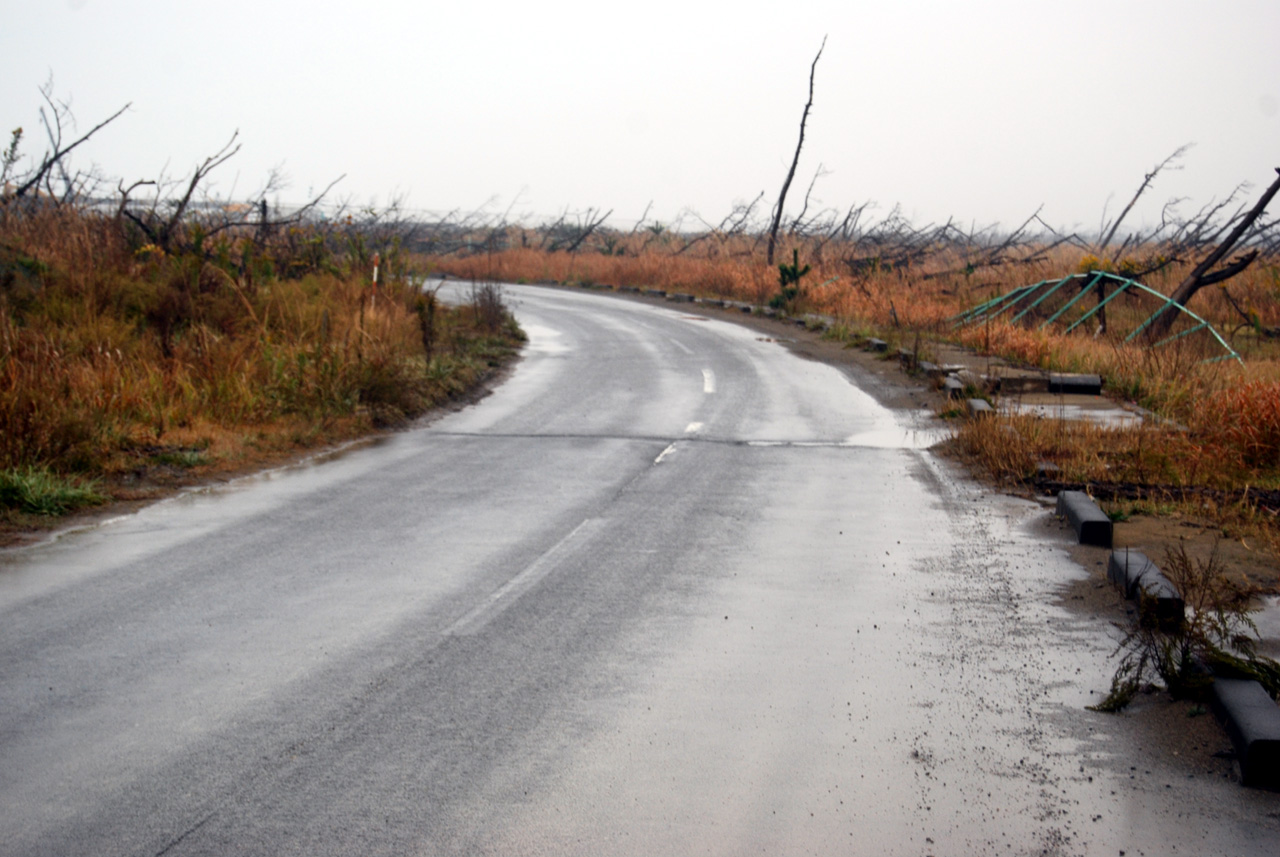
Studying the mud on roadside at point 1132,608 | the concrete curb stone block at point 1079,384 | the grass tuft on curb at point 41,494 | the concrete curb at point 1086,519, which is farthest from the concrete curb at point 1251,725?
the concrete curb stone block at point 1079,384

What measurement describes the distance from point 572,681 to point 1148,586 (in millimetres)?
3398

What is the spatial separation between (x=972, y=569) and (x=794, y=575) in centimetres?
124

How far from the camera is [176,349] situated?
1385 cm

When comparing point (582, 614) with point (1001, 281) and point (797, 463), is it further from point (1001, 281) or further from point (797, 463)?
point (1001, 281)

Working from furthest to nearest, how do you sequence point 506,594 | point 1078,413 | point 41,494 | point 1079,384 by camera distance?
point 1079,384 < point 1078,413 < point 41,494 < point 506,594

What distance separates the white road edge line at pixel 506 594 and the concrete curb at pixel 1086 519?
3707 mm

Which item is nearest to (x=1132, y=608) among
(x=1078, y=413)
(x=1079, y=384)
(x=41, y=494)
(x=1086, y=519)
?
(x=1086, y=519)

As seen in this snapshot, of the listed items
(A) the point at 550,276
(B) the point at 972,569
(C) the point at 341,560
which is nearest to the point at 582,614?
(C) the point at 341,560

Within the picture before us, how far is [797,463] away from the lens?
1131 centimetres

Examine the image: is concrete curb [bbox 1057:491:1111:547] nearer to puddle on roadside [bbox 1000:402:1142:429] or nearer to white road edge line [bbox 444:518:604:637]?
puddle on roadside [bbox 1000:402:1142:429]

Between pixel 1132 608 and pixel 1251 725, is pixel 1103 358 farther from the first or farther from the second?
pixel 1251 725

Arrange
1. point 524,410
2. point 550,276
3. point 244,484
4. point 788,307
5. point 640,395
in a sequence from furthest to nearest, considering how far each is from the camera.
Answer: point 550,276
point 788,307
point 640,395
point 524,410
point 244,484

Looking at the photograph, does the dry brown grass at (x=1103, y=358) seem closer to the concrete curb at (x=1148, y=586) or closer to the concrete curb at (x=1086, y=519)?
the concrete curb at (x=1086, y=519)

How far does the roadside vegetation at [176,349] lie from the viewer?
1011 cm
